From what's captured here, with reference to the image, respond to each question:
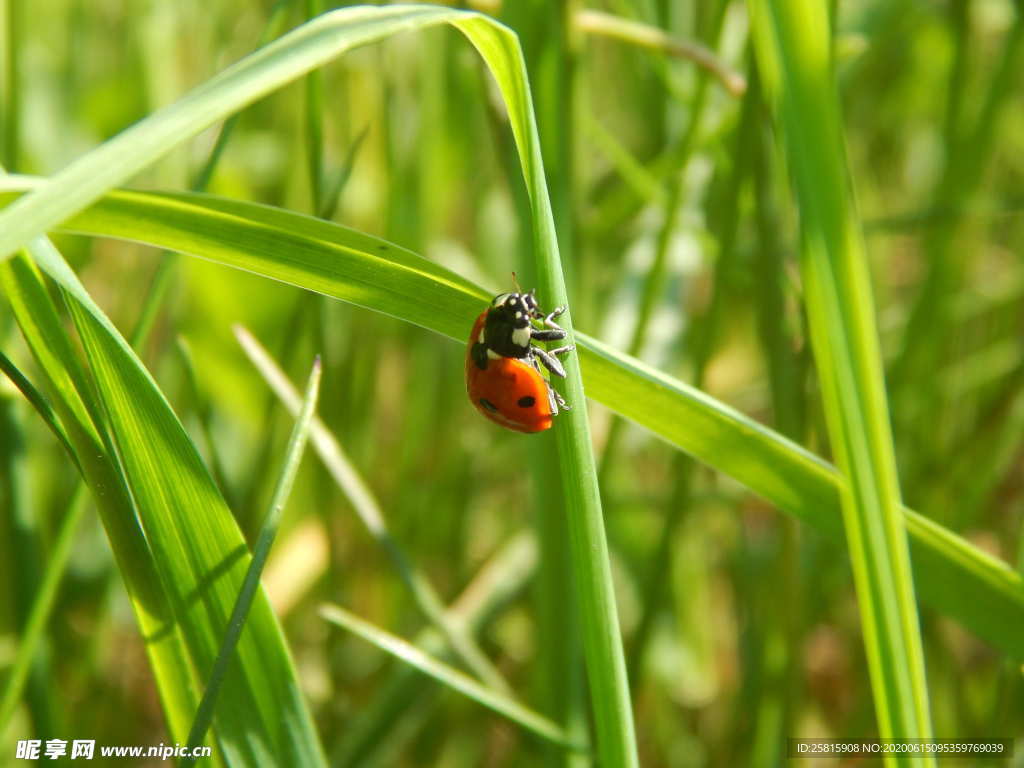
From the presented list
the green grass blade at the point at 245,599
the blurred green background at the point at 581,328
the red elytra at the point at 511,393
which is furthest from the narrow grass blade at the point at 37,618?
the red elytra at the point at 511,393

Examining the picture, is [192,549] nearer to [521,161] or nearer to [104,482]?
[104,482]

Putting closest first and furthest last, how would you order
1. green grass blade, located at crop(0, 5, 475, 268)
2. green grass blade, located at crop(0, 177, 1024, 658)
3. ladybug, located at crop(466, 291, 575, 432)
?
green grass blade, located at crop(0, 5, 475, 268)
green grass blade, located at crop(0, 177, 1024, 658)
ladybug, located at crop(466, 291, 575, 432)

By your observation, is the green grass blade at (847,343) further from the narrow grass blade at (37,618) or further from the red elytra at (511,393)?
the narrow grass blade at (37,618)

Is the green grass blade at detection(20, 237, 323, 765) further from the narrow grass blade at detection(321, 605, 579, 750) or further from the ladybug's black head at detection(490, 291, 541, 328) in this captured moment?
the ladybug's black head at detection(490, 291, 541, 328)

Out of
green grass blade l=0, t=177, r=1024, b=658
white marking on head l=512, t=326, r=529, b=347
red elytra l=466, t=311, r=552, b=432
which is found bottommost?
green grass blade l=0, t=177, r=1024, b=658

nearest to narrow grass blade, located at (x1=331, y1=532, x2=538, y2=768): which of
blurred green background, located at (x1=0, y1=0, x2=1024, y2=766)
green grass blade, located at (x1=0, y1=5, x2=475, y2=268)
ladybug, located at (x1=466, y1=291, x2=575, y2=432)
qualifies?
blurred green background, located at (x1=0, y1=0, x2=1024, y2=766)

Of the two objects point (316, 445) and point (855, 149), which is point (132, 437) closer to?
point (316, 445)

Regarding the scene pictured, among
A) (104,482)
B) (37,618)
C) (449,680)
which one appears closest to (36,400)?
(104,482)
